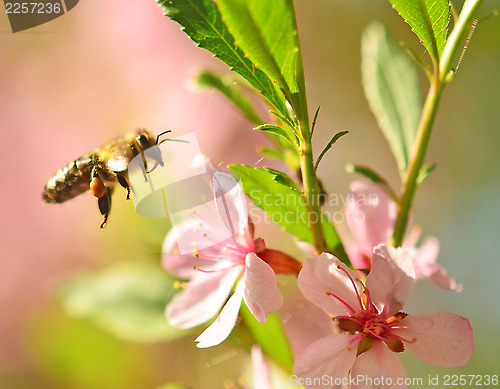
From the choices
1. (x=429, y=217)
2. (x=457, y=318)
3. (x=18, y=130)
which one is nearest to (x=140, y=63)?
(x=18, y=130)

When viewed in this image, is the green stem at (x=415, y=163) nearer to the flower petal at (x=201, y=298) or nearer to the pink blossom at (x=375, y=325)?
the pink blossom at (x=375, y=325)

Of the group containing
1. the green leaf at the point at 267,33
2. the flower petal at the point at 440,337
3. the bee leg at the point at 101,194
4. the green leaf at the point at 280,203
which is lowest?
the flower petal at the point at 440,337

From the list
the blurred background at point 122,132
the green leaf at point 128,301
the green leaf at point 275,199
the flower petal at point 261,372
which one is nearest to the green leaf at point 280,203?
the green leaf at point 275,199

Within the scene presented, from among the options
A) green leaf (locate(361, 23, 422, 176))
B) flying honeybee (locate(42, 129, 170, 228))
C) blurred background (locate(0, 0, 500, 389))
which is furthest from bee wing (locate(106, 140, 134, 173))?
blurred background (locate(0, 0, 500, 389))

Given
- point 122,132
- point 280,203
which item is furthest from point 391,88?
point 122,132

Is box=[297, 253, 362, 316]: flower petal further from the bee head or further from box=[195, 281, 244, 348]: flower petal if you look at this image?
the bee head

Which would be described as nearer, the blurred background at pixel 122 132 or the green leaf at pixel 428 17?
the green leaf at pixel 428 17
